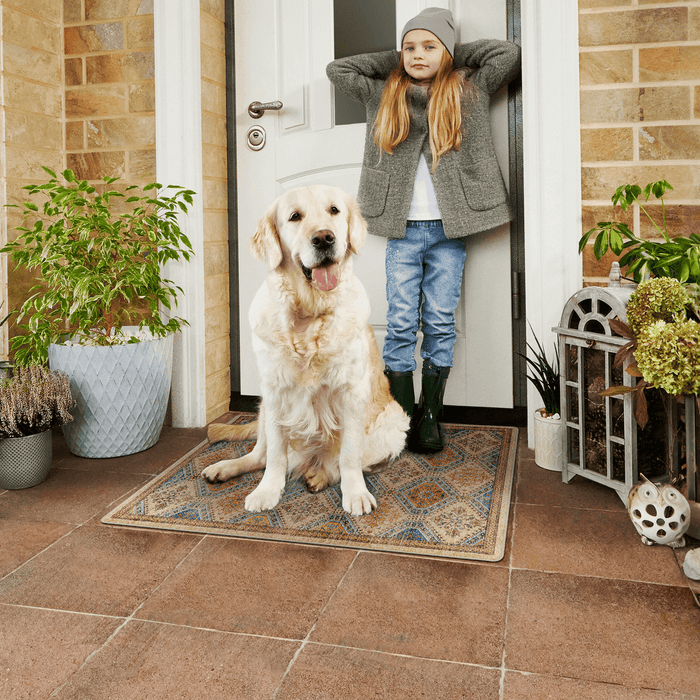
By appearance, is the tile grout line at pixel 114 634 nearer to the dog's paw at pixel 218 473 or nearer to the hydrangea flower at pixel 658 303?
the dog's paw at pixel 218 473

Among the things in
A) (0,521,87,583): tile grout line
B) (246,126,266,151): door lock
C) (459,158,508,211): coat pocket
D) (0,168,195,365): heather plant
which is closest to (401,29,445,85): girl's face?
(459,158,508,211): coat pocket

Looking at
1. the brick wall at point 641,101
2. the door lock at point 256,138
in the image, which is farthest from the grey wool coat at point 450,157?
the door lock at point 256,138

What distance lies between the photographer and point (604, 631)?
1.20 meters

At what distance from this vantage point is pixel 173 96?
2506 millimetres

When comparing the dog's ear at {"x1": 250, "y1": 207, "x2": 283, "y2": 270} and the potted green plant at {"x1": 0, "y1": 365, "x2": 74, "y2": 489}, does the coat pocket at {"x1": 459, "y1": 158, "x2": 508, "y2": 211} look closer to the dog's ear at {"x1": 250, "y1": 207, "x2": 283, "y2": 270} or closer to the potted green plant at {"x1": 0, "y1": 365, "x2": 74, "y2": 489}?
the dog's ear at {"x1": 250, "y1": 207, "x2": 283, "y2": 270}

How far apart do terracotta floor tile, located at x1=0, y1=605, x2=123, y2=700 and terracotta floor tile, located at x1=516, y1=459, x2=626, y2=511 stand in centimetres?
120

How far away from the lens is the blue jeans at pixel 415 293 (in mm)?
2428

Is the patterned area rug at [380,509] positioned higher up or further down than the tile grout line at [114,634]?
higher up

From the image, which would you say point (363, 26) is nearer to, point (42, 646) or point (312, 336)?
point (312, 336)

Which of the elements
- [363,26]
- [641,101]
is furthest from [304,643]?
[363,26]

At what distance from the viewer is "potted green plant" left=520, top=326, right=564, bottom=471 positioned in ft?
6.86

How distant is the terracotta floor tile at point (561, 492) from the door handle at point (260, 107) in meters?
1.78

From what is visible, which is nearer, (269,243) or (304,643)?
(304,643)

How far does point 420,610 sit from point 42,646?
0.73 m
